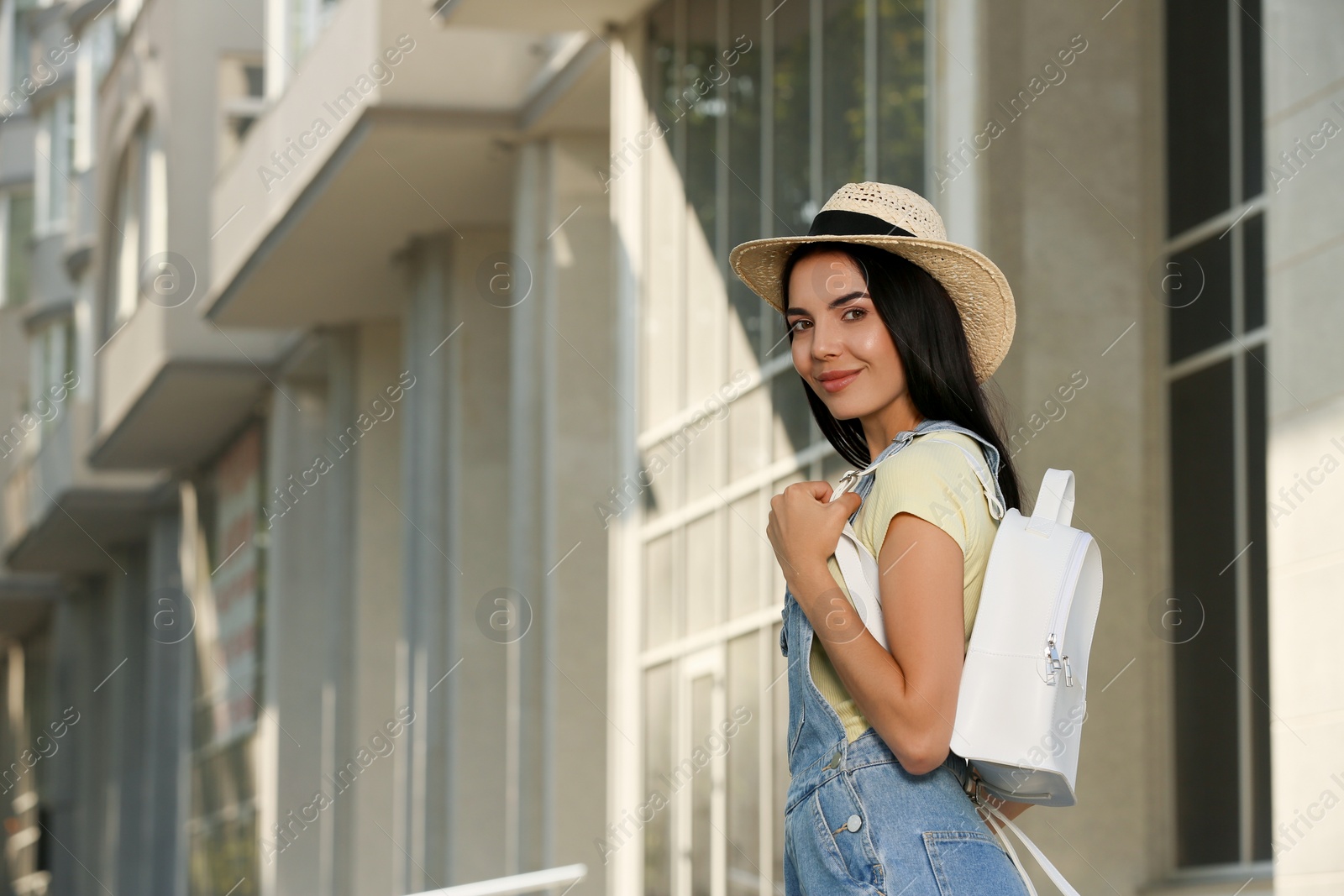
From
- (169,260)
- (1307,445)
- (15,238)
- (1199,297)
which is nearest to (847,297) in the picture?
(1307,445)

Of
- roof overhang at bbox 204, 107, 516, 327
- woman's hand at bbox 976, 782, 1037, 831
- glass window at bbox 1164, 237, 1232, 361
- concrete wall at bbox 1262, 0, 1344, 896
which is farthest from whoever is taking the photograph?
roof overhang at bbox 204, 107, 516, 327

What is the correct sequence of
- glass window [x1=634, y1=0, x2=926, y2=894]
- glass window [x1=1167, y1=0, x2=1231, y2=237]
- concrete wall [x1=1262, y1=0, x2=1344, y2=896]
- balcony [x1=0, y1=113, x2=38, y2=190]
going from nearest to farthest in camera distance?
concrete wall [x1=1262, y1=0, x2=1344, y2=896], glass window [x1=1167, y1=0, x2=1231, y2=237], glass window [x1=634, y1=0, x2=926, y2=894], balcony [x1=0, y1=113, x2=38, y2=190]

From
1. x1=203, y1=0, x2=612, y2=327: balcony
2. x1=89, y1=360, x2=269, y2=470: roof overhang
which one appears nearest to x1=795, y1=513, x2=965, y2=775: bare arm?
x1=203, y1=0, x2=612, y2=327: balcony

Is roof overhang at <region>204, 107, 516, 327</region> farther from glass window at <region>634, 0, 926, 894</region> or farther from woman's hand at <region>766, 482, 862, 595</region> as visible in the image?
woman's hand at <region>766, 482, 862, 595</region>

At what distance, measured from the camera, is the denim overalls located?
2391 millimetres

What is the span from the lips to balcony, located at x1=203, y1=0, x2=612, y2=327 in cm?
791

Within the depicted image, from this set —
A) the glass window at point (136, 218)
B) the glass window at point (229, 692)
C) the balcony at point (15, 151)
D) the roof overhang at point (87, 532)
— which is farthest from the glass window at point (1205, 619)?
the balcony at point (15, 151)

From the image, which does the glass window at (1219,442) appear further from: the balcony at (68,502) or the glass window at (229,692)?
the balcony at (68,502)

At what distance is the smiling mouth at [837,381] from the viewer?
8.94 ft

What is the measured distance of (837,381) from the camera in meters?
2.73

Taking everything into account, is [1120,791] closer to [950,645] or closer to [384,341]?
[950,645]

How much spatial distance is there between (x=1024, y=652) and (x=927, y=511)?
0.23 meters

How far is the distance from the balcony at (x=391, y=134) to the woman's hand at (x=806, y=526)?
8.07 metres

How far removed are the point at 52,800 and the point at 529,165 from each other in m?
23.6
